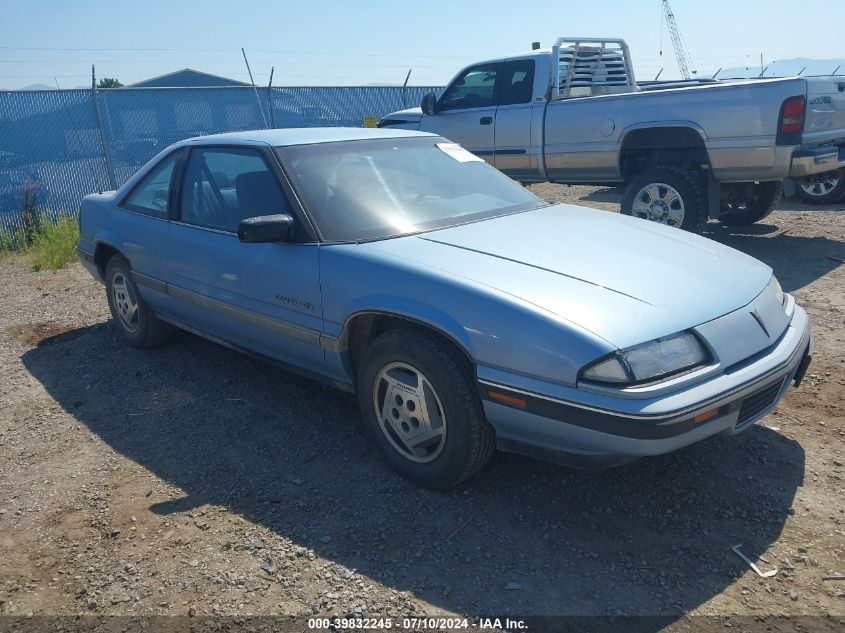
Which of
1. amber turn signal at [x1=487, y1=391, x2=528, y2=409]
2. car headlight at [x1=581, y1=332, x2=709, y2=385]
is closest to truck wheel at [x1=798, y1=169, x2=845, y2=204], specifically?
car headlight at [x1=581, y1=332, x2=709, y2=385]

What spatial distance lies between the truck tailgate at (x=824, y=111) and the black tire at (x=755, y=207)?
0.81 meters

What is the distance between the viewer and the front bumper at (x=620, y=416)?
2.64m

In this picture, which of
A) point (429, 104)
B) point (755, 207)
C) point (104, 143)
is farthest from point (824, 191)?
point (104, 143)

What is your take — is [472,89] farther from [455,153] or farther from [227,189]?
[227,189]

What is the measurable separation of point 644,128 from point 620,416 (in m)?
5.42

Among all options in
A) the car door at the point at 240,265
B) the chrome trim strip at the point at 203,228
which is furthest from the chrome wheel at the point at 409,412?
the chrome trim strip at the point at 203,228

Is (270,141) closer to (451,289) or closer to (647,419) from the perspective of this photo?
(451,289)

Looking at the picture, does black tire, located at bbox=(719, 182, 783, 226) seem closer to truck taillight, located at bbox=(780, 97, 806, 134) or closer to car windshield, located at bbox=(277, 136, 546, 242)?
truck taillight, located at bbox=(780, 97, 806, 134)

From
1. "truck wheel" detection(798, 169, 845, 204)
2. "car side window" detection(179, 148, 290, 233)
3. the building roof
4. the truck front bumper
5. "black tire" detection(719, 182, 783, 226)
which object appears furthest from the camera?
the building roof

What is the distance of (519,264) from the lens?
126 inches

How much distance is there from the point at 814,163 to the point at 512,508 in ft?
17.1

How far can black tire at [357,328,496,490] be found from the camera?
303 centimetres

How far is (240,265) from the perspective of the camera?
13.1 ft

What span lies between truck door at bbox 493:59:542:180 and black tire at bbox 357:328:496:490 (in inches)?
226
